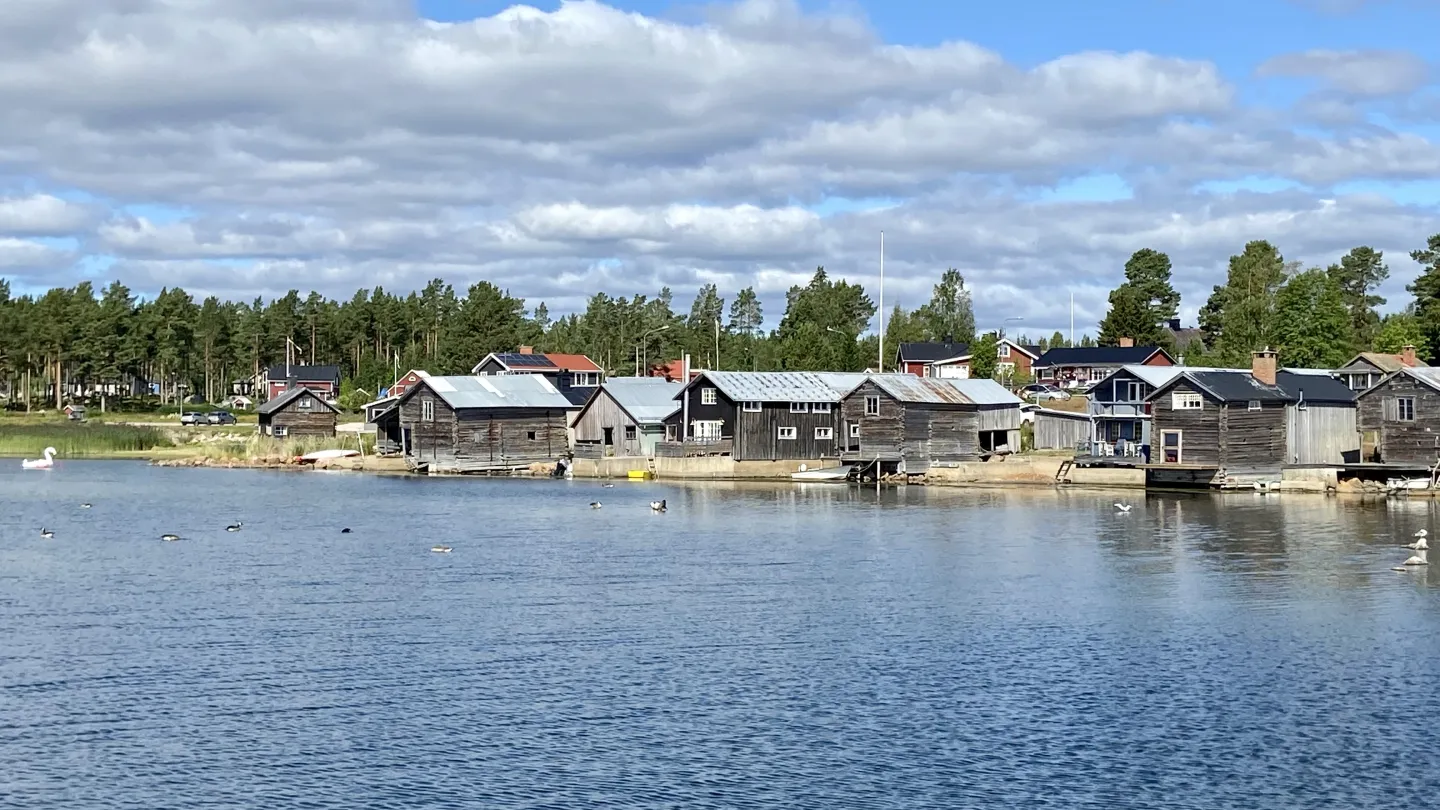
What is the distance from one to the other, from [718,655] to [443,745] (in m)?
10.3

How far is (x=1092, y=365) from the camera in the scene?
498 feet

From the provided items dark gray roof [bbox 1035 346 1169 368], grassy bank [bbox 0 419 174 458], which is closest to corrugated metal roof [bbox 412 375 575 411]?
grassy bank [bbox 0 419 174 458]

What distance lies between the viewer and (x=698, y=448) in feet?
345

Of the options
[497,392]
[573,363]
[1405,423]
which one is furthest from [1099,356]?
[497,392]

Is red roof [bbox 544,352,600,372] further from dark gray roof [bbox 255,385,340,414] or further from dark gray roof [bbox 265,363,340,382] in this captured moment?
dark gray roof [bbox 255,385,340,414]

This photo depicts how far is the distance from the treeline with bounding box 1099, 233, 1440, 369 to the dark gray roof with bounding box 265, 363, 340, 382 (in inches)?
3333

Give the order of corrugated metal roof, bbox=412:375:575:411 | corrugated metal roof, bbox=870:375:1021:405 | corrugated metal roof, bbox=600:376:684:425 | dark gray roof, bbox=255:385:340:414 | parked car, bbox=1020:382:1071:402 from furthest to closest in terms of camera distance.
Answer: parked car, bbox=1020:382:1071:402, dark gray roof, bbox=255:385:340:414, corrugated metal roof, bbox=412:375:575:411, corrugated metal roof, bbox=600:376:684:425, corrugated metal roof, bbox=870:375:1021:405

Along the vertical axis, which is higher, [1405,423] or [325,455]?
[1405,423]

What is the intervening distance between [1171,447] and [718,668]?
2350 inches

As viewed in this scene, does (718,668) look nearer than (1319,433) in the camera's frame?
Yes

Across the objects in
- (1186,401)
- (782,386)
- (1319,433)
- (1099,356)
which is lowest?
(1319,433)

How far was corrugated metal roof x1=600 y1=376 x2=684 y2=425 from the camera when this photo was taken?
109 metres

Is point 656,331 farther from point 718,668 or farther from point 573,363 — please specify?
point 718,668

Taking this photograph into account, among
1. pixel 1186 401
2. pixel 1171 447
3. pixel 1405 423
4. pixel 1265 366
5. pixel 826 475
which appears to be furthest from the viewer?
pixel 826 475
